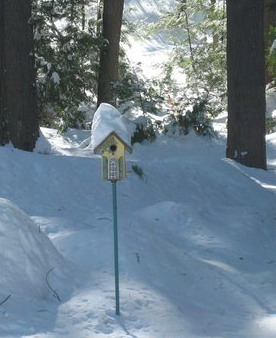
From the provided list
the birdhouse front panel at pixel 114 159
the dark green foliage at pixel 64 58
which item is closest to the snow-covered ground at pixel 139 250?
the birdhouse front panel at pixel 114 159

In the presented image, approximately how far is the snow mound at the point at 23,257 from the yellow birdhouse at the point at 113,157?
0.88m

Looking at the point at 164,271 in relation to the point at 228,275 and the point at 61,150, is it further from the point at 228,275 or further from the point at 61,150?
the point at 61,150

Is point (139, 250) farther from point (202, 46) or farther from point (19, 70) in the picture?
point (202, 46)

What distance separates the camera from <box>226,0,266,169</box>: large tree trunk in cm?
1177

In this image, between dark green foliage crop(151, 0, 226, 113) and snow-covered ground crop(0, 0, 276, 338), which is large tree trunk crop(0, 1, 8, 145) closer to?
snow-covered ground crop(0, 0, 276, 338)

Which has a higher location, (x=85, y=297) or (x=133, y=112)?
(x=133, y=112)

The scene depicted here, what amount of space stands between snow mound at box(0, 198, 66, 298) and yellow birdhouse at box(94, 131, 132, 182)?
0.88 meters

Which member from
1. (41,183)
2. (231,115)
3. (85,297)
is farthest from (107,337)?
(231,115)

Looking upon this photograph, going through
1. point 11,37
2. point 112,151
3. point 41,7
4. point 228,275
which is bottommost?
point 228,275

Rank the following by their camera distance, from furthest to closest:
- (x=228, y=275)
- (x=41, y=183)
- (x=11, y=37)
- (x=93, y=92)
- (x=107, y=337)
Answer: (x=93, y=92)
(x=11, y=37)
(x=41, y=183)
(x=228, y=275)
(x=107, y=337)

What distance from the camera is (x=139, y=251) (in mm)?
6145

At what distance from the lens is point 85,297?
5.05m

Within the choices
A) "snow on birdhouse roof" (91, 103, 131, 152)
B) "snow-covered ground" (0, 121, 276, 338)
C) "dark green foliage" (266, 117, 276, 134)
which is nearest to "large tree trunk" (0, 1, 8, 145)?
"snow-covered ground" (0, 121, 276, 338)

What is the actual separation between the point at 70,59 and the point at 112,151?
11427mm
